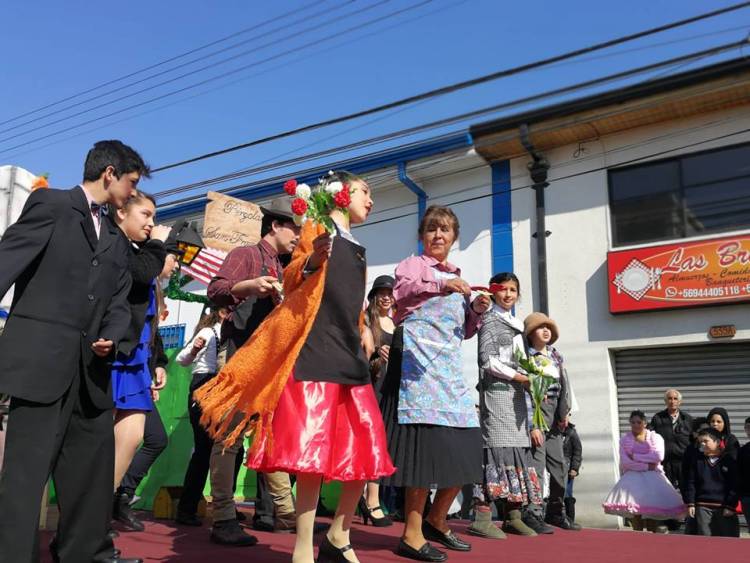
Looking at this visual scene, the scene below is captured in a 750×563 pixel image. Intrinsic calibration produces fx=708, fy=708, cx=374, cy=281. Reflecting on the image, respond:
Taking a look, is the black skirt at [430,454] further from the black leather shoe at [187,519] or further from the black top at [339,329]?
the black leather shoe at [187,519]

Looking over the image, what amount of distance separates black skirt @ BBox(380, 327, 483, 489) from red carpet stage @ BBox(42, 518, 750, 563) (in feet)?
1.36

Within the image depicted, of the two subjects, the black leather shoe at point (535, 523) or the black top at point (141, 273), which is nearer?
the black top at point (141, 273)

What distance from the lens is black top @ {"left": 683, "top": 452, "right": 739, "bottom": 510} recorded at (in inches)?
283

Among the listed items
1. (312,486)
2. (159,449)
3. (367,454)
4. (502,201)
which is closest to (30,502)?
(312,486)

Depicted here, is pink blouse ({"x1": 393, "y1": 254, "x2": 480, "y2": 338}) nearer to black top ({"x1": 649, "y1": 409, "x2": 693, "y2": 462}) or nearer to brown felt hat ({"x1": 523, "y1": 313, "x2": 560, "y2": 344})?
brown felt hat ({"x1": 523, "y1": 313, "x2": 560, "y2": 344})

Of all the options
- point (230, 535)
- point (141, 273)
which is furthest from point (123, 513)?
point (141, 273)

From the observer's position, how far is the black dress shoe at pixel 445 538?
13.6 feet

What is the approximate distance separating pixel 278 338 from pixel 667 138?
1013 centimetres

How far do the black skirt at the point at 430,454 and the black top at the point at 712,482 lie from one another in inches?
168

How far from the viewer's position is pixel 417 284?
4133 millimetres

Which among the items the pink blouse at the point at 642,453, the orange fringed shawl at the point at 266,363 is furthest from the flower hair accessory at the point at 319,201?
the pink blouse at the point at 642,453

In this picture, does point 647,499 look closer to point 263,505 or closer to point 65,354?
point 263,505

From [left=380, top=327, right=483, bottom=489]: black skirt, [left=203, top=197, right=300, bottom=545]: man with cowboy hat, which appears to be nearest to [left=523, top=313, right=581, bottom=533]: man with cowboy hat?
[left=380, top=327, right=483, bottom=489]: black skirt

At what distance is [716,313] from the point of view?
10492 mm
